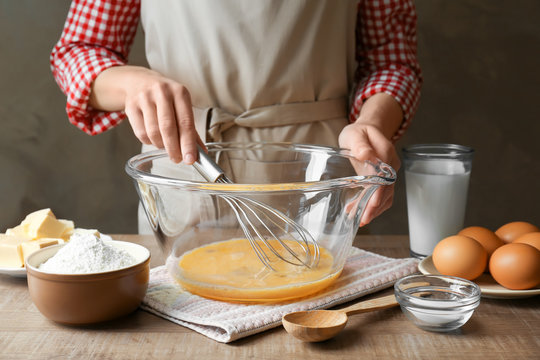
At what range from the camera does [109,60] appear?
44.4 inches

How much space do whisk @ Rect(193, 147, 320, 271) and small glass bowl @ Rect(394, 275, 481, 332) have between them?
13cm

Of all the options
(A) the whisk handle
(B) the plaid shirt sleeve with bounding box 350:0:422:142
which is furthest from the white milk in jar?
(A) the whisk handle

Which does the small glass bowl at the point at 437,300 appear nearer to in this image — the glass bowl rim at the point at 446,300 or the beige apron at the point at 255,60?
the glass bowl rim at the point at 446,300

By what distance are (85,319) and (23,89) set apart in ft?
4.48

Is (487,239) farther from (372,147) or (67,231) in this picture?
(67,231)

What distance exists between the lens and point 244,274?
760 mm

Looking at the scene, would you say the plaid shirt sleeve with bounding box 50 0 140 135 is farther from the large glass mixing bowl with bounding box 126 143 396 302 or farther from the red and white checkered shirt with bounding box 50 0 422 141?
the large glass mixing bowl with bounding box 126 143 396 302

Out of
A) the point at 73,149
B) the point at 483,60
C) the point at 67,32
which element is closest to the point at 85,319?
the point at 67,32

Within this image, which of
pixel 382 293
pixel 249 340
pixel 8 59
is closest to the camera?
pixel 249 340

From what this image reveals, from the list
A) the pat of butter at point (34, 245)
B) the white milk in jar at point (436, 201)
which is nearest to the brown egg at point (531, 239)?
the white milk in jar at point (436, 201)

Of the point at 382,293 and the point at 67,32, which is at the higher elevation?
the point at 67,32

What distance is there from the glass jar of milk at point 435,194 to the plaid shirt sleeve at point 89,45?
0.60m

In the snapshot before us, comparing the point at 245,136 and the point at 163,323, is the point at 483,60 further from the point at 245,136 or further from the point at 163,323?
the point at 163,323

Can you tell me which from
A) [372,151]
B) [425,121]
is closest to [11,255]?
[372,151]
